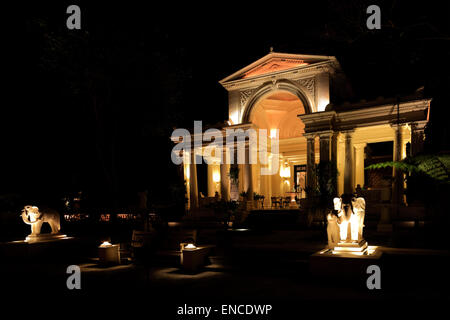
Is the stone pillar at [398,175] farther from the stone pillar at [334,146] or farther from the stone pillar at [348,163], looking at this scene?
the stone pillar at [334,146]

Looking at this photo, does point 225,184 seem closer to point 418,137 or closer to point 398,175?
point 398,175

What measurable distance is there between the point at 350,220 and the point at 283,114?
19713 mm

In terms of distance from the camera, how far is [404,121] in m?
19.3

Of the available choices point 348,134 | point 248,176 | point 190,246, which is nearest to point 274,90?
point 348,134

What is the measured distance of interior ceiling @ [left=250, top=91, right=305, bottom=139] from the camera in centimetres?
2673

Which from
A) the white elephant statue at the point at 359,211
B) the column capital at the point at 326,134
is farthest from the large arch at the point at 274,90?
the white elephant statue at the point at 359,211

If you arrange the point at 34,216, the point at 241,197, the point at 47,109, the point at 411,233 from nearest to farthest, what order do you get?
the point at 411,233 → the point at 34,216 → the point at 47,109 → the point at 241,197

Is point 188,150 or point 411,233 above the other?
point 188,150

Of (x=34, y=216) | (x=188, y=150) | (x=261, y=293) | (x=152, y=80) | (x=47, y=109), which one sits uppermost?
(x=152, y=80)

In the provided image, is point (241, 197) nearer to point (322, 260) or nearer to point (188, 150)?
point (188, 150)

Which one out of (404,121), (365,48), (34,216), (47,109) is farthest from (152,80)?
(404,121)

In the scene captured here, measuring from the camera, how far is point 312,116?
21422 mm
